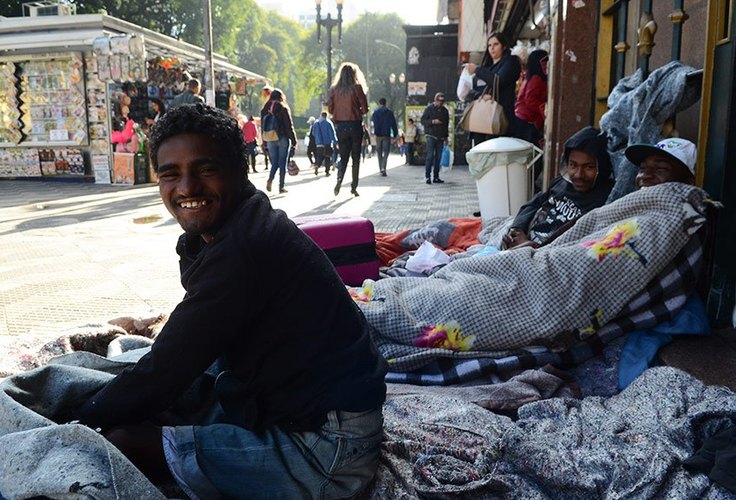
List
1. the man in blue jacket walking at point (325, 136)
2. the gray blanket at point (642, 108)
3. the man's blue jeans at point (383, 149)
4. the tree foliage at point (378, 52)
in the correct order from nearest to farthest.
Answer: the gray blanket at point (642, 108) < the man's blue jeans at point (383, 149) < the man in blue jacket walking at point (325, 136) < the tree foliage at point (378, 52)

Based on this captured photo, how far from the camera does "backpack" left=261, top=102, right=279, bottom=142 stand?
426 inches

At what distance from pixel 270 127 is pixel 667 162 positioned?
8249 millimetres

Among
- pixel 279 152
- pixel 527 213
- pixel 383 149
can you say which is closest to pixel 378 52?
pixel 383 149

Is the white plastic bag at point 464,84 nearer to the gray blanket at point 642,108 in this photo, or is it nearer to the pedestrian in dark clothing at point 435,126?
the pedestrian in dark clothing at point 435,126

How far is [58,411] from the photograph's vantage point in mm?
2008

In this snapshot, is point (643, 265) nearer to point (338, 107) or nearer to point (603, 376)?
point (603, 376)

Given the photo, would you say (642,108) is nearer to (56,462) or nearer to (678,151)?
(678,151)

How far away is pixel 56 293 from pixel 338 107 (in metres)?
5.69

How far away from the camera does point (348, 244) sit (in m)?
4.59

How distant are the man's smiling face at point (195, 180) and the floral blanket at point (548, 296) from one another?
136 cm

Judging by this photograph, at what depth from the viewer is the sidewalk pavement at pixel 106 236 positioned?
4552 millimetres

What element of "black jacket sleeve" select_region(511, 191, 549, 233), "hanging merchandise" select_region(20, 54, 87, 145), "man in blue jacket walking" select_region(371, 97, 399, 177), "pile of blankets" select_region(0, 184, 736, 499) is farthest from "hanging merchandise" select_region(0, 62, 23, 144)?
Result: "black jacket sleeve" select_region(511, 191, 549, 233)

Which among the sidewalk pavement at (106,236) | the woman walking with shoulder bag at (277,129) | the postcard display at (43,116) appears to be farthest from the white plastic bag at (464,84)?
the postcard display at (43,116)

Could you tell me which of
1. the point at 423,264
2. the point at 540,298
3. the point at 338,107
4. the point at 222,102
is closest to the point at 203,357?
the point at 540,298
